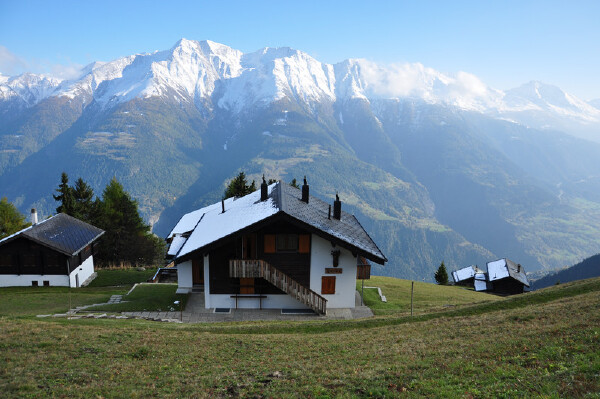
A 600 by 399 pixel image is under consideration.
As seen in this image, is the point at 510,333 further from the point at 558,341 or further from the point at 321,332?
the point at 321,332

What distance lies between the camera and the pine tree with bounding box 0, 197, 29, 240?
56906 millimetres

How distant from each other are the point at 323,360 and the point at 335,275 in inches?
618

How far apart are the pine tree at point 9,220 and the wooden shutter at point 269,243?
4792 cm

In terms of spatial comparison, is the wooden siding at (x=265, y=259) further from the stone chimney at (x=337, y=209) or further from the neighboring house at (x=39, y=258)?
the neighboring house at (x=39, y=258)

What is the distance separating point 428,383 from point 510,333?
6.33 m

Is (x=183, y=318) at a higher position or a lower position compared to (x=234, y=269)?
lower

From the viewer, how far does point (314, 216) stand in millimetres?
31172

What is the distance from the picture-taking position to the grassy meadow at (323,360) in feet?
36.1

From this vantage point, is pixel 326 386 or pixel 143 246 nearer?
pixel 326 386

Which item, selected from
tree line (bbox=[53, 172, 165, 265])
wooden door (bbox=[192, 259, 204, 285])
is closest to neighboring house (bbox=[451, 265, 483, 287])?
tree line (bbox=[53, 172, 165, 265])

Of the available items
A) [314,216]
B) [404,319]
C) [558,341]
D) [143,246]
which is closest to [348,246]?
[314,216]

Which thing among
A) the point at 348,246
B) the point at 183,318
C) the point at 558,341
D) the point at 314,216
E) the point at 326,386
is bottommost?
the point at 183,318

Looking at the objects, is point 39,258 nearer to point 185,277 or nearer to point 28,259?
point 28,259

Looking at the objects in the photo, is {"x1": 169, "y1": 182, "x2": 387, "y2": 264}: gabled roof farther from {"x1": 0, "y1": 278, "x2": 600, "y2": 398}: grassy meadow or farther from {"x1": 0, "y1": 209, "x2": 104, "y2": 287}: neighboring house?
{"x1": 0, "y1": 209, "x2": 104, "y2": 287}: neighboring house
